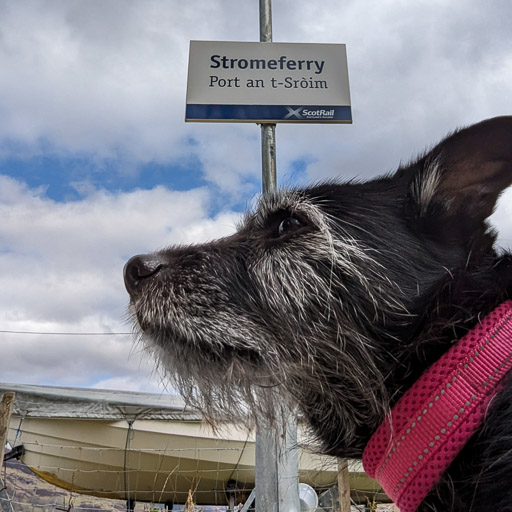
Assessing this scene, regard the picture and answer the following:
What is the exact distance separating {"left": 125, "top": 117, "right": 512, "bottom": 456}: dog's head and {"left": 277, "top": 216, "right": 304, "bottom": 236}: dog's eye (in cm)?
6

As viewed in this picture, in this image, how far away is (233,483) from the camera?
8523 mm

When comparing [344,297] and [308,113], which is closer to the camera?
[344,297]

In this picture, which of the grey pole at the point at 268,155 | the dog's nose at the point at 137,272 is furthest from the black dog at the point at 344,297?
Result: the grey pole at the point at 268,155

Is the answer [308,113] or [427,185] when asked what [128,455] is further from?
[427,185]

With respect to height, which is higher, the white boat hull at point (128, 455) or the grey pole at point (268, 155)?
the grey pole at point (268, 155)

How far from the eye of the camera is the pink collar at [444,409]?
121 cm

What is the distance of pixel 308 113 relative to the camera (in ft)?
12.7

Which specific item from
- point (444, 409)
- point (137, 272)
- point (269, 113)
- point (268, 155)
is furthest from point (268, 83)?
point (444, 409)

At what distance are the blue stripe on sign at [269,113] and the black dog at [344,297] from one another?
2.06m

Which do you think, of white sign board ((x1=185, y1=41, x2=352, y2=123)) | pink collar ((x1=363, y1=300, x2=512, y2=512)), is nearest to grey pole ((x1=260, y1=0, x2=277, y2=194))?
white sign board ((x1=185, y1=41, x2=352, y2=123))

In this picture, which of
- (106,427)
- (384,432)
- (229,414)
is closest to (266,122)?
(229,414)

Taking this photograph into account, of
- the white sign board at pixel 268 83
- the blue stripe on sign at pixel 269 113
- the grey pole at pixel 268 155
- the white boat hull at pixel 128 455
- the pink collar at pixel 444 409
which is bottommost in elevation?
the pink collar at pixel 444 409

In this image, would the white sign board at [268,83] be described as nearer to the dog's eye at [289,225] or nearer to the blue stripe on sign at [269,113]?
the blue stripe on sign at [269,113]

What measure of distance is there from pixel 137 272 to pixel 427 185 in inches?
42.3
